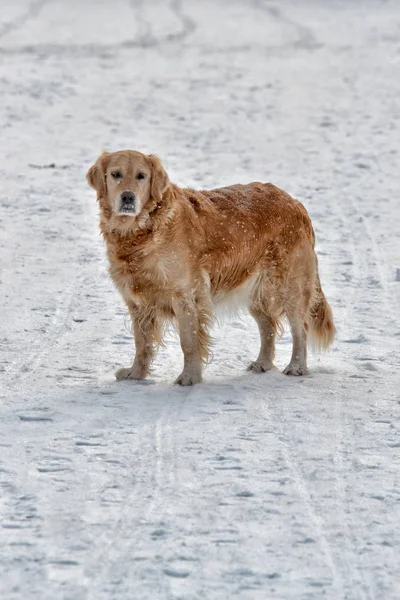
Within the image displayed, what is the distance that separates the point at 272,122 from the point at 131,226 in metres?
9.94

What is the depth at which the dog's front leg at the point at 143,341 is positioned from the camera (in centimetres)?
645

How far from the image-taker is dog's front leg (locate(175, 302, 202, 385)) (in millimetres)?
6324

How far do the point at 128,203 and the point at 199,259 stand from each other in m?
0.54

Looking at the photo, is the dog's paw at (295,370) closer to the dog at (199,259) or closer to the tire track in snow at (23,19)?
the dog at (199,259)

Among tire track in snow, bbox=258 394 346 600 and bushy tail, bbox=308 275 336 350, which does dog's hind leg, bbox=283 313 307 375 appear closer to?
bushy tail, bbox=308 275 336 350

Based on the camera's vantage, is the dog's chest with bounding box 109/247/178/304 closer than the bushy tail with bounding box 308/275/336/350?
Yes

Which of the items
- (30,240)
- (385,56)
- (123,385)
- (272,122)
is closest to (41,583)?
(123,385)

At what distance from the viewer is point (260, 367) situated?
6734 millimetres

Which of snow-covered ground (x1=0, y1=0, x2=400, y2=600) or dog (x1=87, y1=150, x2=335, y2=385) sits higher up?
dog (x1=87, y1=150, x2=335, y2=385)

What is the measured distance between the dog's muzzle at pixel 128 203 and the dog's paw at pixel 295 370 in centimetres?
142

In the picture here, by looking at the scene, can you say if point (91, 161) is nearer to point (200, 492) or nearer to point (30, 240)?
point (30, 240)

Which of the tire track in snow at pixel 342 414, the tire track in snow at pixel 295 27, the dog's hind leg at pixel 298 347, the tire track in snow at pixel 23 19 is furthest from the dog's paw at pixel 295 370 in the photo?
the tire track in snow at pixel 23 19

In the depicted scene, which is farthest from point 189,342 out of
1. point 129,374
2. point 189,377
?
point 129,374

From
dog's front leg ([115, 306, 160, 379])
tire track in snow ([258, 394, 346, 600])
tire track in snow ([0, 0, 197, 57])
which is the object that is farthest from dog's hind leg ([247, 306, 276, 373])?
tire track in snow ([0, 0, 197, 57])
